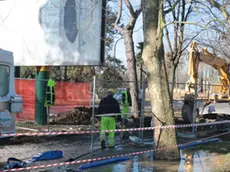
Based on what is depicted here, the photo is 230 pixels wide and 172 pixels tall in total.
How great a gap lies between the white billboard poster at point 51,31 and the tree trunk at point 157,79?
18.4ft

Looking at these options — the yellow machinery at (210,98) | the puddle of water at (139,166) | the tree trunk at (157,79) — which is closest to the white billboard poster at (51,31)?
the yellow machinery at (210,98)

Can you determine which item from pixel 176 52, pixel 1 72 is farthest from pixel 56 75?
pixel 1 72

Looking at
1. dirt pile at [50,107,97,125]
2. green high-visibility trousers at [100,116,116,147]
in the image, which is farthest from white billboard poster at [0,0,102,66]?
green high-visibility trousers at [100,116,116,147]

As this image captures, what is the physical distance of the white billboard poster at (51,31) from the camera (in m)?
15.4

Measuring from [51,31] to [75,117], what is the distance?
4.02m

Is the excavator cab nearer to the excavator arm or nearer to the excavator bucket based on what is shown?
the excavator arm

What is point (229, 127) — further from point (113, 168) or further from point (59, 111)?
point (113, 168)

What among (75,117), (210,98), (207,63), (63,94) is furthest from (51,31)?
(210,98)

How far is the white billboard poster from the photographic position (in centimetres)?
1545

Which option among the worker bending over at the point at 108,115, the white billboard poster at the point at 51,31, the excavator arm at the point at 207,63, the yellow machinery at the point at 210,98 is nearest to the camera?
the worker bending over at the point at 108,115

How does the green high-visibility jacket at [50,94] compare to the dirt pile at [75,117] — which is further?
the dirt pile at [75,117]

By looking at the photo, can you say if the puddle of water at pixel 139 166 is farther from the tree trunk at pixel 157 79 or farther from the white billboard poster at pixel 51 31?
the white billboard poster at pixel 51 31

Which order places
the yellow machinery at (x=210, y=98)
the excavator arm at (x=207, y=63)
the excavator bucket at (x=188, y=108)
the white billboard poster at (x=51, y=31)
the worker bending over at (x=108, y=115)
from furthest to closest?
the excavator arm at (x=207, y=63) → the excavator bucket at (x=188, y=108) → the yellow machinery at (x=210, y=98) → the white billboard poster at (x=51, y=31) → the worker bending over at (x=108, y=115)

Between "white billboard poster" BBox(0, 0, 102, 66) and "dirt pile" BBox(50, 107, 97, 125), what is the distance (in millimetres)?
2589
